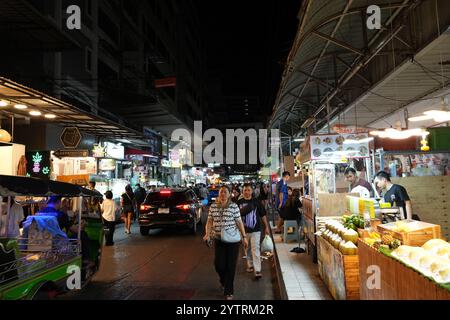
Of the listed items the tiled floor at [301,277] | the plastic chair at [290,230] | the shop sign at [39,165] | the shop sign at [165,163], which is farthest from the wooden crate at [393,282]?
the shop sign at [165,163]

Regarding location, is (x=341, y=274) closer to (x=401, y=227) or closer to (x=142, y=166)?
(x=401, y=227)

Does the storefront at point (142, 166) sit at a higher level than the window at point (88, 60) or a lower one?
lower

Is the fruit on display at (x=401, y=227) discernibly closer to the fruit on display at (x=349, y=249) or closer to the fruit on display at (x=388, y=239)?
the fruit on display at (x=388, y=239)

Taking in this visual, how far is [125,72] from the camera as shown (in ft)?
79.1

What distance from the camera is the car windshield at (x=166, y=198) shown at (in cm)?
1398

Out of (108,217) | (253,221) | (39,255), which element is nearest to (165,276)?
(253,221)

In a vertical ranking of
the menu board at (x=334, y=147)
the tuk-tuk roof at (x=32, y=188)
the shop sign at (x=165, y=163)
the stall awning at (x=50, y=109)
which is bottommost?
the tuk-tuk roof at (x=32, y=188)

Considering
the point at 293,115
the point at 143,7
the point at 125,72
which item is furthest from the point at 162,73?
the point at 293,115

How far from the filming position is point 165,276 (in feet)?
25.0

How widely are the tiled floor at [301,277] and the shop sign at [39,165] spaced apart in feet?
29.0

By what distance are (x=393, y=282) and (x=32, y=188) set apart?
455cm

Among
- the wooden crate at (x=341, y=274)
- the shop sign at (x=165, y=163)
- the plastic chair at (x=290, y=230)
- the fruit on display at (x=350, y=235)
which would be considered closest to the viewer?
the wooden crate at (x=341, y=274)

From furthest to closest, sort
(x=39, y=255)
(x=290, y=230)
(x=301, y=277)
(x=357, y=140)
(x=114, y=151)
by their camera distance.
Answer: (x=114, y=151) → (x=290, y=230) → (x=357, y=140) → (x=301, y=277) → (x=39, y=255)
